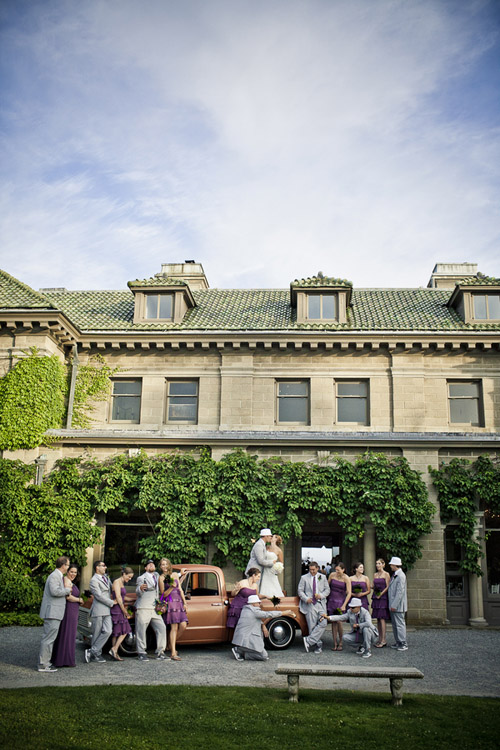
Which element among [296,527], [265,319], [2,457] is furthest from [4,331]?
[296,527]

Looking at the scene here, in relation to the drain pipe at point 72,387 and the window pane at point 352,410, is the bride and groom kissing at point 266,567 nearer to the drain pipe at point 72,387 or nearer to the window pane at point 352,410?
the window pane at point 352,410

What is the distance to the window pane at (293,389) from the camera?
73.6 ft

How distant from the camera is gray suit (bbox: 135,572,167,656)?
12336mm

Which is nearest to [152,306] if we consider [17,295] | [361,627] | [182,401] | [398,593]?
[182,401]

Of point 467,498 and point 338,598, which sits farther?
point 467,498

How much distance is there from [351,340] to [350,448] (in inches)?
163

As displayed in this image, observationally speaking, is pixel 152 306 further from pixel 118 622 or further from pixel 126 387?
pixel 118 622

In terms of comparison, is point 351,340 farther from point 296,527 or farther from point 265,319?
point 296,527

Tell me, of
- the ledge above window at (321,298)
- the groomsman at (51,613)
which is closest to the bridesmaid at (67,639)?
the groomsman at (51,613)

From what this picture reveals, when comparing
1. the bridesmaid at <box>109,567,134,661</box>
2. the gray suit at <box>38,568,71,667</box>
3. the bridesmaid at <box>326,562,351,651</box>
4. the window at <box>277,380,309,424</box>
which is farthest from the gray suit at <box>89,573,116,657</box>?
the window at <box>277,380,309,424</box>

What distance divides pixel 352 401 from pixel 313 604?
32.3ft

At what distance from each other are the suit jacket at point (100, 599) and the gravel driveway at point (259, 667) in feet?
3.03

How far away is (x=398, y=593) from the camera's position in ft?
45.5

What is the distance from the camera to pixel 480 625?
18.5 meters
